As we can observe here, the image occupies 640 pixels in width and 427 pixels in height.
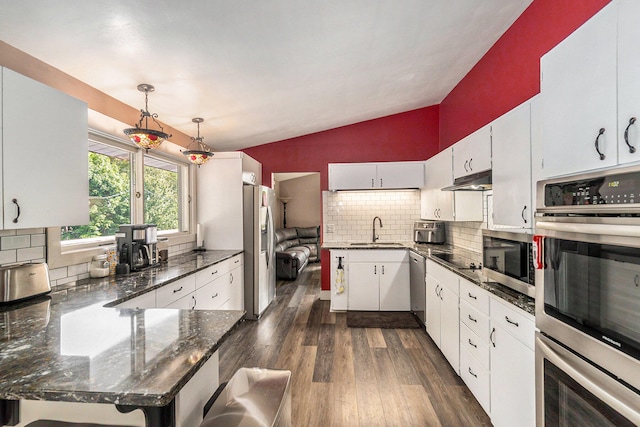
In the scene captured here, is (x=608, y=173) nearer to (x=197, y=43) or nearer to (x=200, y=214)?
(x=197, y=43)

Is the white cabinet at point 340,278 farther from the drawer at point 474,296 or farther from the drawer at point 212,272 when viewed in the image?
the drawer at point 474,296

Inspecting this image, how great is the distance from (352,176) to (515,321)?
3048 millimetres

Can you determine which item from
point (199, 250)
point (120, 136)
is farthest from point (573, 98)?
point (199, 250)

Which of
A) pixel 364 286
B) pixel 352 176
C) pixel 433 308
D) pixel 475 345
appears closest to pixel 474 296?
pixel 475 345

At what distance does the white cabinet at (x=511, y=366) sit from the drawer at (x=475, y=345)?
9 cm

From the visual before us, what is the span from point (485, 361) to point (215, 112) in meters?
3.30

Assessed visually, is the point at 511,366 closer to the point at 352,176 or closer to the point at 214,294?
the point at 214,294

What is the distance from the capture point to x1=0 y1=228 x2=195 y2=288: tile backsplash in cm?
175

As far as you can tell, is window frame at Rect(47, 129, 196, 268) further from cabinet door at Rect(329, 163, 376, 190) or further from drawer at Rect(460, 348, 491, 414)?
drawer at Rect(460, 348, 491, 414)

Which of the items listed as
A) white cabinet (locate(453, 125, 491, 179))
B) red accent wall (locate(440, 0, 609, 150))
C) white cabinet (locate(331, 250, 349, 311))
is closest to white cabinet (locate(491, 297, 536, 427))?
Result: white cabinet (locate(453, 125, 491, 179))

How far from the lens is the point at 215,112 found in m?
3.23

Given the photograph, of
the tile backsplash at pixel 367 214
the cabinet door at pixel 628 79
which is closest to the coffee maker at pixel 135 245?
the tile backsplash at pixel 367 214

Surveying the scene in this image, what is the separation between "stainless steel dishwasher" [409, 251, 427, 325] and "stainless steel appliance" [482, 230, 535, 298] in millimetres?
1249

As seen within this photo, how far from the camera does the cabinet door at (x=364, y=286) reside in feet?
12.7
